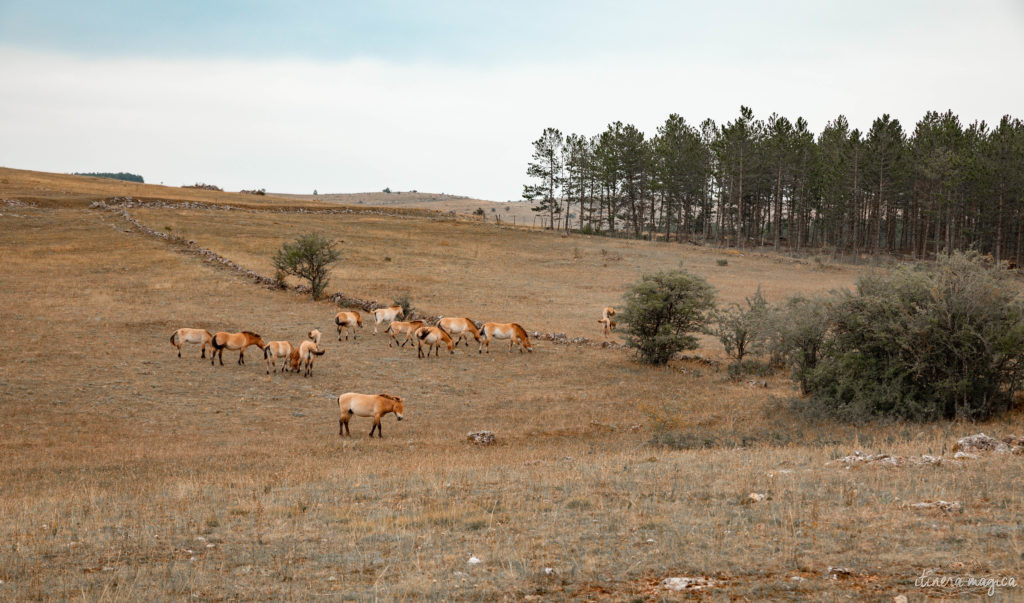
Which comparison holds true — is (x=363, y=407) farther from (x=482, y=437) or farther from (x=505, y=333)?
(x=505, y=333)

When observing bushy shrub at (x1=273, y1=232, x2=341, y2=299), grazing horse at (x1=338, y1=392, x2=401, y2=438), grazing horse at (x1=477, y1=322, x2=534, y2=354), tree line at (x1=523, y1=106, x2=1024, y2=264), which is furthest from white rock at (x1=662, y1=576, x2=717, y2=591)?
tree line at (x1=523, y1=106, x2=1024, y2=264)

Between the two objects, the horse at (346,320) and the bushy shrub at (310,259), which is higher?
the bushy shrub at (310,259)

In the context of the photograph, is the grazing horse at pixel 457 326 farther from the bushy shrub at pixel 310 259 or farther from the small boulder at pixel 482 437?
the small boulder at pixel 482 437

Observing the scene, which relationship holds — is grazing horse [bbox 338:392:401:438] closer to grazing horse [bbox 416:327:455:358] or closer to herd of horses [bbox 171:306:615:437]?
herd of horses [bbox 171:306:615:437]

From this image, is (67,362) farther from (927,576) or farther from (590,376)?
(927,576)

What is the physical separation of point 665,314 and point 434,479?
665 inches

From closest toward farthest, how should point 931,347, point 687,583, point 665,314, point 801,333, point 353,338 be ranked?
1. point 687,583
2. point 931,347
3. point 801,333
4. point 665,314
5. point 353,338

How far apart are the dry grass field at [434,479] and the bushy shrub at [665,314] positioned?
39.0 inches

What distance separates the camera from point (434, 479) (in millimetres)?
11320

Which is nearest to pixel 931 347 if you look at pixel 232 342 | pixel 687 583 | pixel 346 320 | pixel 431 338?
pixel 687 583

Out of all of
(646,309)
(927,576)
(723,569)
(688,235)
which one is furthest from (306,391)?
(688,235)

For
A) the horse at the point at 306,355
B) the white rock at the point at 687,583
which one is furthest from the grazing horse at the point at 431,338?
the white rock at the point at 687,583

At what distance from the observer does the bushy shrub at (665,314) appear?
85.2 ft

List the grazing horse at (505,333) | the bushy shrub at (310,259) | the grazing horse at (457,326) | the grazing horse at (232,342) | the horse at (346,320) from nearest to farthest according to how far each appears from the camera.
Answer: the grazing horse at (232,342), the grazing horse at (505,333), the horse at (346,320), the grazing horse at (457,326), the bushy shrub at (310,259)
